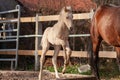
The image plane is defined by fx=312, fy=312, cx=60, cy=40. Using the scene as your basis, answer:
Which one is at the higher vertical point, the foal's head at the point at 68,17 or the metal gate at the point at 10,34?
the foal's head at the point at 68,17

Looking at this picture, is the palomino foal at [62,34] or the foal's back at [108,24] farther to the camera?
the foal's back at [108,24]

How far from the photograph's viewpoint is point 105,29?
7.29 m

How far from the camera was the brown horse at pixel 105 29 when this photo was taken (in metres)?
6.99

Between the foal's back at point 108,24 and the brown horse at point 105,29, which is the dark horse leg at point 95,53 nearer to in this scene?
the brown horse at point 105,29

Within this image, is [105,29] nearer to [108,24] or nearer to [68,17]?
[108,24]

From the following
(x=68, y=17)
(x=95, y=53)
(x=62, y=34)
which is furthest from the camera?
(x=95, y=53)

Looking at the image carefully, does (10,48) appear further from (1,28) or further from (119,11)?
(119,11)

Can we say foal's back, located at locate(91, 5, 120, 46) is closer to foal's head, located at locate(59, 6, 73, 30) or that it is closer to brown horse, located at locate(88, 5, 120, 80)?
brown horse, located at locate(88, 5, 120, 80)

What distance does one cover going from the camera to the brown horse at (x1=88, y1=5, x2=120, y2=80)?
22.9ft

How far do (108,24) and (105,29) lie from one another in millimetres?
144

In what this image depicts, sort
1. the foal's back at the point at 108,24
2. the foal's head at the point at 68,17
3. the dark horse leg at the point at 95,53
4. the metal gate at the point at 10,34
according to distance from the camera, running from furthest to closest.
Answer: the metal gate at the point at 10,34 < the dark horse leg at the point at 95,53 < the foal's back at the point at 108,24 < the foal's head at the point at 68,17

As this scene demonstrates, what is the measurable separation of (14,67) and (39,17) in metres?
1.93

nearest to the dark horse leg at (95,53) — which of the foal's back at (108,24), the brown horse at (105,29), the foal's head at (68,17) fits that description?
the brown horse at (105,29)

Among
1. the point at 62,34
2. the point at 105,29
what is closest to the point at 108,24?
the point at 105,29
